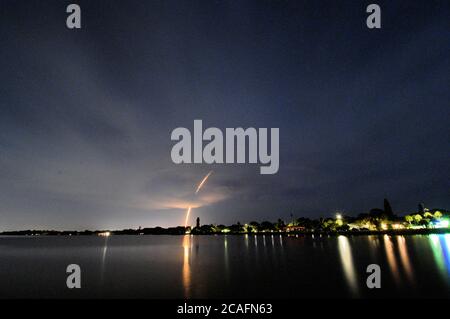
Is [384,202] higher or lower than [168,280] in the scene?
higher

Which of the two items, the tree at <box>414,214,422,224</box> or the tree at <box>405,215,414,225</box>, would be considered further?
the tree at <box>405,215,414,225</box>

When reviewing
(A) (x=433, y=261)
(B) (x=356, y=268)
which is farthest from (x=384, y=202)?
(B) (x=356, y=268)

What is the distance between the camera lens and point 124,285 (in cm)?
3519

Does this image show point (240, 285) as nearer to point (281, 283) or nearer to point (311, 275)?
point (281, 283)

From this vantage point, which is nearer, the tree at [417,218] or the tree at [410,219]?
the tree at [417,218]

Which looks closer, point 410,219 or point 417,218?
point 417,218

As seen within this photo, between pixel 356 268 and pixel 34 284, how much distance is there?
46956 mm

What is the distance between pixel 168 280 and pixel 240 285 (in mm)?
10977
